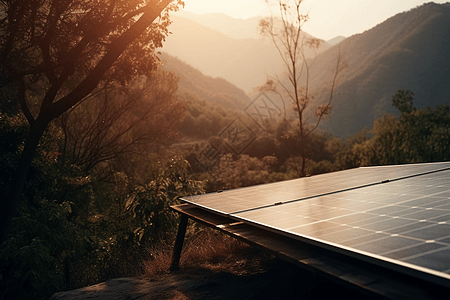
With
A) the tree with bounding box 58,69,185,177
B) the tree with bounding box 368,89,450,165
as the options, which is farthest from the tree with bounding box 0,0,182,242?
the tree with bounding box 368,89,450,165

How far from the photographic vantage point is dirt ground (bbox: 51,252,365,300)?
15.7ft

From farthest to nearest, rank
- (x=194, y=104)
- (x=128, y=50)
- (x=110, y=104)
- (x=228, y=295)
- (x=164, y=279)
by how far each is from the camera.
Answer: (x=194, y=104)
(x=110, y=104)
(x=128, y=50)
(x=164, y=279)
(x=228, y=295)

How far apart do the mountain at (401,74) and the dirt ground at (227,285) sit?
67977 millimetres

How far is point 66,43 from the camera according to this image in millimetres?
9812

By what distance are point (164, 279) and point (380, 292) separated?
4207 mm

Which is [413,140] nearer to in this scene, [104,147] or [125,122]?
[125,122]

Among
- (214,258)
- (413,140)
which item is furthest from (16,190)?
(413,140)

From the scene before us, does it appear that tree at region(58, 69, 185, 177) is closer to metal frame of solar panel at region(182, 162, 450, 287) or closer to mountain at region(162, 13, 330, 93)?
metal frame of solar panel at region(182, 162, 450, 287)

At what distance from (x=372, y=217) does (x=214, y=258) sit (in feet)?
13.8

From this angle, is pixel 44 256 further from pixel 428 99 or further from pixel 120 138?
pixel 428 99

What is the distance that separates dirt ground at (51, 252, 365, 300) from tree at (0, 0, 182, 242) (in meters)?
3.66

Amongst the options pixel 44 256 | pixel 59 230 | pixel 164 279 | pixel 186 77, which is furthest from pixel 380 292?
pixel 186 77

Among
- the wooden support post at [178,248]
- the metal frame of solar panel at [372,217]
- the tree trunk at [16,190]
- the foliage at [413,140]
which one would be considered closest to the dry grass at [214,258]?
the wooden support post at [178,248]

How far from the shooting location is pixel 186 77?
7969 centimetres
